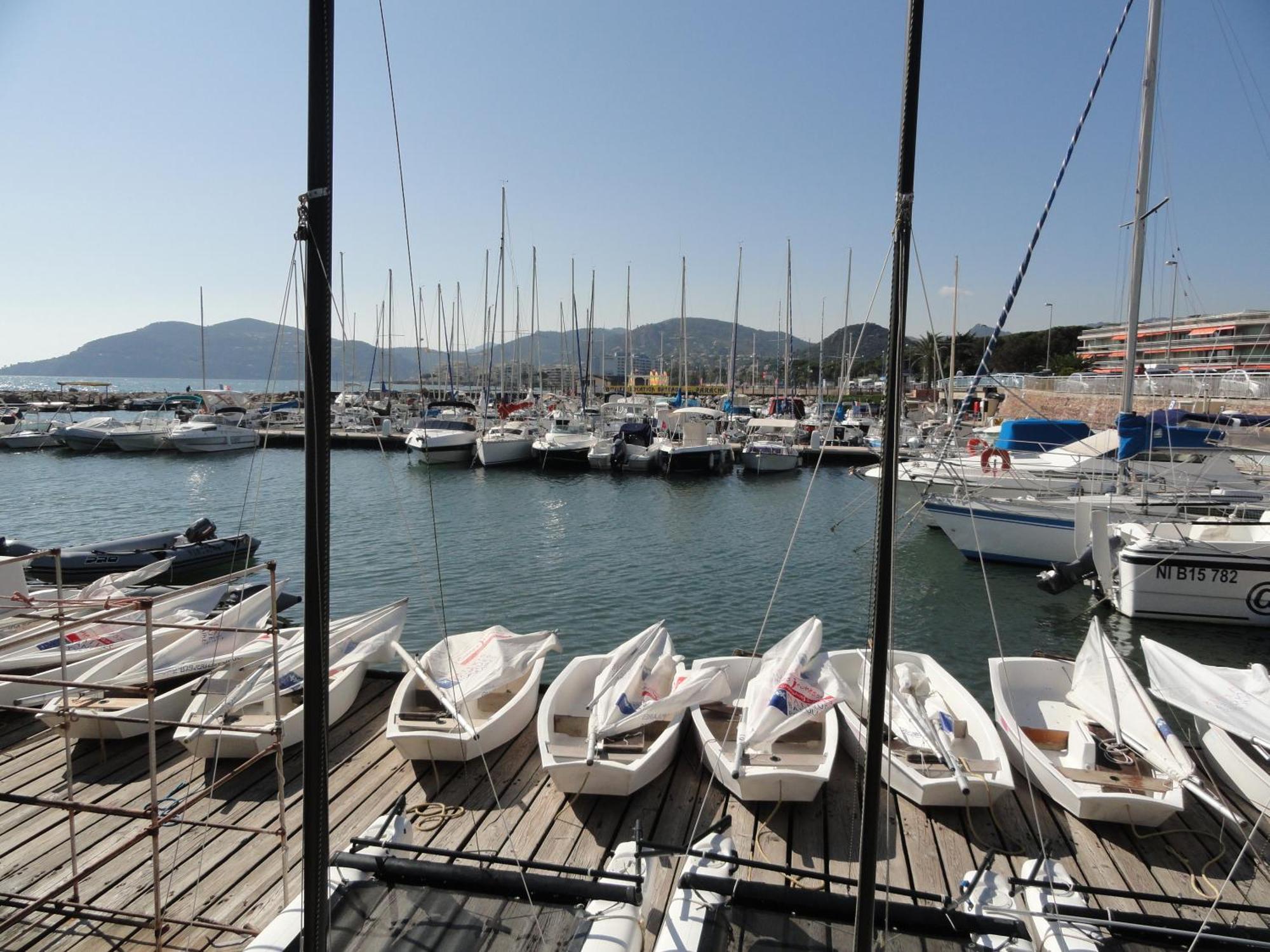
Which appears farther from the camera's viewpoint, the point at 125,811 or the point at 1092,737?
the point at 1092,737

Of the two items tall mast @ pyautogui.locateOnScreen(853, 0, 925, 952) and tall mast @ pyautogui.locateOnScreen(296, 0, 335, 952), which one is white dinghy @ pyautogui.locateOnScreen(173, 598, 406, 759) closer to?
tall mast @ pyautogui.locateOnScreen(296, 0, 335, 952)

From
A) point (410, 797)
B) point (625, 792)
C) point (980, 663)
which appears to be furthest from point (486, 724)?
point (980, 663)

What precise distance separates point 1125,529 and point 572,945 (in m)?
15.8

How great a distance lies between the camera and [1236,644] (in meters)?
13.3

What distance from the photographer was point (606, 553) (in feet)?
68.7

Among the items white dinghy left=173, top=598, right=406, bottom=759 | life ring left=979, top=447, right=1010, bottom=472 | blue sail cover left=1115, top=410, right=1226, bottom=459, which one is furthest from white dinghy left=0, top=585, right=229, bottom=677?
life ring left=979, top=447, right=1010, bottom=472

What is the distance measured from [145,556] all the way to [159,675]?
10.4m

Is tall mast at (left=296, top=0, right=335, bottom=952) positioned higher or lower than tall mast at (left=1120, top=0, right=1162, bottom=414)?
lower

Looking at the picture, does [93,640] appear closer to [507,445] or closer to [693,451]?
[693,451]

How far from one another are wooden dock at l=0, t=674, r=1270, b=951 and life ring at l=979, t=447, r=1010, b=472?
53.1 feet

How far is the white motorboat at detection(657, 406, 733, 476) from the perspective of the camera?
3634cm

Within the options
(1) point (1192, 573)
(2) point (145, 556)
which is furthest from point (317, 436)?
(2) point (145, 556)

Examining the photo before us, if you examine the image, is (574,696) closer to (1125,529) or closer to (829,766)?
(829,766)

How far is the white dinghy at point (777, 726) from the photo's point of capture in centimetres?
597
